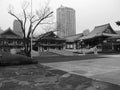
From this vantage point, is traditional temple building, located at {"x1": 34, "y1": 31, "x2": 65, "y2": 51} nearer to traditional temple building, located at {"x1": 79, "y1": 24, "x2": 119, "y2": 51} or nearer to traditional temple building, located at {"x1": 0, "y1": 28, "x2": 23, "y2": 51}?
traditional temple building, located at {"x1": 0, "y1": 28, "x2": 23, "y2": 51}

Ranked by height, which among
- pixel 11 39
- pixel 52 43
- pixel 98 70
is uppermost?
pixel 11 39

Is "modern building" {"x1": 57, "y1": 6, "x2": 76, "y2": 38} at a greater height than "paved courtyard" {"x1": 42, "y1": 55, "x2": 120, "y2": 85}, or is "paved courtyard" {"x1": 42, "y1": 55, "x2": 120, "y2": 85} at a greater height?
"modern building" {"x1": 57, "y1": 6, "x2": 76, "y2": 38}

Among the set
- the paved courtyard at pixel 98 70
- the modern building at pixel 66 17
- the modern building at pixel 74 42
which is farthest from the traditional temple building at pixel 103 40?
the paved courtyard at pixel 98 70

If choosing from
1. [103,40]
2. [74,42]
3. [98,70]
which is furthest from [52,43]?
[98,70]

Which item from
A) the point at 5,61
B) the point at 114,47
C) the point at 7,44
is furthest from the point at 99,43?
the point at 5,61

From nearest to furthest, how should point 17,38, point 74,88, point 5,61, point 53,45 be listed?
1. point 74,88
2. point 5,61
3. point 17,38
4. point 53,45

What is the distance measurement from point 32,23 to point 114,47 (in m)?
23.7

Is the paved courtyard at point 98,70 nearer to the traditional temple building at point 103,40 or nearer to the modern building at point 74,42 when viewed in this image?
the traditional temple building at point 103,40

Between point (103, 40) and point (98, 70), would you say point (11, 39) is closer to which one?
point (103, 40)

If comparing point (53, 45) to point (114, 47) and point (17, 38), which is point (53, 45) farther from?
point (114, 47)

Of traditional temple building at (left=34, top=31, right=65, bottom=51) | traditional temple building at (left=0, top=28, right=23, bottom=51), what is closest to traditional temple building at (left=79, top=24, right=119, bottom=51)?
traditional temple building at (left=34, top=31, right=65, bottom=51)

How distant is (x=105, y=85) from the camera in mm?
5535

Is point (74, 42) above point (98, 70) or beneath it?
above

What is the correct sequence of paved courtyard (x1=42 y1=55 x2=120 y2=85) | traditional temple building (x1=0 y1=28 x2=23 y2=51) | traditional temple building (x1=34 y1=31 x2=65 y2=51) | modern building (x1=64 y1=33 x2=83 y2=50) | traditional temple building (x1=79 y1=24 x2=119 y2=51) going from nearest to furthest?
paved courtyard (x1=42 y1=55 x2=120 y2=85) < traditional temple building (x1=79 y1=24 x2=119 y2=51) < traditional temple building (x1=0 y1=28 x2=23 y2=51) < traditional temple building (x1=34 y1=31 x2=65 y2=51) < modern building (x1=64 y1=33 x2=83 y2=50)
